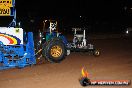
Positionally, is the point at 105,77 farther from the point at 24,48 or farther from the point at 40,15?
the point at 40,15

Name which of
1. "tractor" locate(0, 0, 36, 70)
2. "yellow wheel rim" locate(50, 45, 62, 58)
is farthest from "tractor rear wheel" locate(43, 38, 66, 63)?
"tractor" locate(0, 0, 36, 70)

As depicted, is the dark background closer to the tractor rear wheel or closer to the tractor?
the tractor rear wheel

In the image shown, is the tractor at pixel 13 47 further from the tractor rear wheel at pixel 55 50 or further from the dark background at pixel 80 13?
the dark background at pixel 80 13

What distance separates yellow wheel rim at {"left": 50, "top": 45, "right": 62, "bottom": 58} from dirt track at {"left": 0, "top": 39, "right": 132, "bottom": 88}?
0.41m

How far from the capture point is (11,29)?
11.5m

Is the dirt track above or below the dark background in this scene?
below

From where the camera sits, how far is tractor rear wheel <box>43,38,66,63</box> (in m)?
12.5

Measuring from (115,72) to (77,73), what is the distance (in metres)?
1.35

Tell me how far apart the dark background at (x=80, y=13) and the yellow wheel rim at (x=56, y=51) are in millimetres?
16806

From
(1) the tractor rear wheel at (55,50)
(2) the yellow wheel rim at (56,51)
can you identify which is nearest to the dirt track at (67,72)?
(1) the tractor rear wheel at (55,50)

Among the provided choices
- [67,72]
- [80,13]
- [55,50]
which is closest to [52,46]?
[55,50]

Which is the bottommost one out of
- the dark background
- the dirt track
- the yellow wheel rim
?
the dirt track

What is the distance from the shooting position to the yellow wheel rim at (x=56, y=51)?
500 inches

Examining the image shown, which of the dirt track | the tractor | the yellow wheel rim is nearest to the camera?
the dirt track
